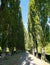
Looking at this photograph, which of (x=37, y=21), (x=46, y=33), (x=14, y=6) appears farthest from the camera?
(x=14, y=6)

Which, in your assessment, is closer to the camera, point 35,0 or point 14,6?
point 35,0

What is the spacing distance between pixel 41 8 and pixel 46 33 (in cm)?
404

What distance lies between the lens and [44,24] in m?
31.2

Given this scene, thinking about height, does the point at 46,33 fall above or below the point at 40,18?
below

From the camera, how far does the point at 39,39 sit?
1221 inches

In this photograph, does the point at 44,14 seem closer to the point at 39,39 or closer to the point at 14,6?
the point at 39,39

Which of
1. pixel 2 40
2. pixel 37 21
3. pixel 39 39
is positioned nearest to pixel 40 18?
pixel 37 21

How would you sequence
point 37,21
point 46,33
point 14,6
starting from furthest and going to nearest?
point 14,6, point 37,21, point 46,33

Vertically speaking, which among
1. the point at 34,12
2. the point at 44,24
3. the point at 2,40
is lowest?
the point at 2,40

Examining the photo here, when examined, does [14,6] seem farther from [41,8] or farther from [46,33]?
[46,33]

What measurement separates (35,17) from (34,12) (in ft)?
3.23

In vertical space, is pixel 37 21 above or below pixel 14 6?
below

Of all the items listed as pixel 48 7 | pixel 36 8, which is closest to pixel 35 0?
pixel 36 8

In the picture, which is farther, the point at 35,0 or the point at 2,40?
the point at 35,0
